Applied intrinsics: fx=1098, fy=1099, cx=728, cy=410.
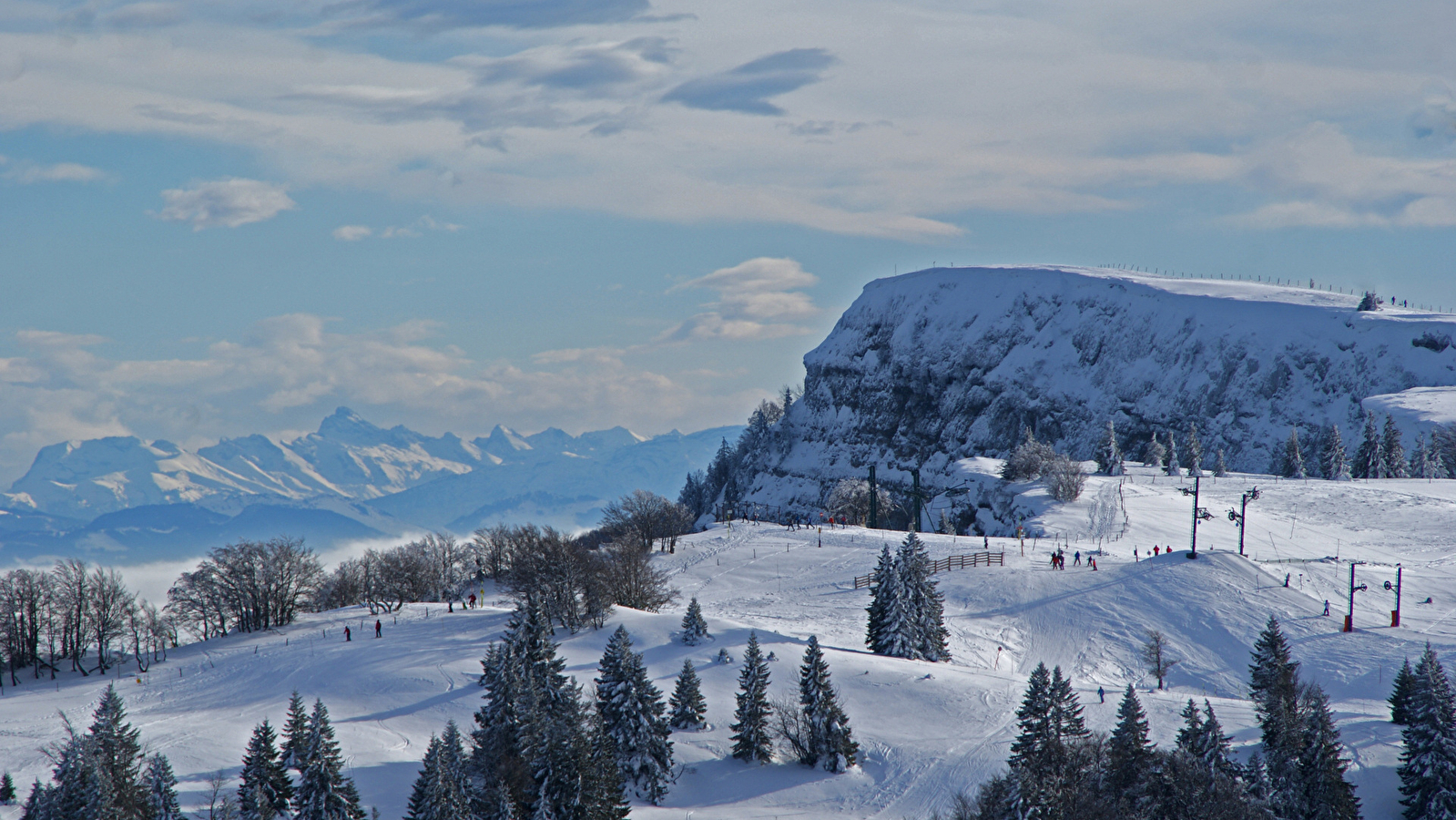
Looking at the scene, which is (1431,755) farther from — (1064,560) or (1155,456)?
(1155,456)

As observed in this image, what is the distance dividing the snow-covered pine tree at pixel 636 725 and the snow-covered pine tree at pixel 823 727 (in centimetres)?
546

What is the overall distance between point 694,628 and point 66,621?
46.5 metres

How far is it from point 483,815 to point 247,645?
1255 inches

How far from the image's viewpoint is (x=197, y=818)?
36562 millimetres

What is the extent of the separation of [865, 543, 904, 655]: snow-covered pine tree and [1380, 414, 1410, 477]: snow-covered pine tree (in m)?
89.9

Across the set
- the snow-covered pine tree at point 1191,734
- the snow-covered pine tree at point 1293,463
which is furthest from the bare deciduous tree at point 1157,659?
the snow-covered pine tree at point 1293,463

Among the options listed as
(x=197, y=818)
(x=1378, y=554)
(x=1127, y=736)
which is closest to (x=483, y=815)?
(x=197, y=818)

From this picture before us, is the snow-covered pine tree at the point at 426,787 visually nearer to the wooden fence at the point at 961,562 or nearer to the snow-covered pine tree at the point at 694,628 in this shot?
the snow-covered pine tree at the point at 694,628

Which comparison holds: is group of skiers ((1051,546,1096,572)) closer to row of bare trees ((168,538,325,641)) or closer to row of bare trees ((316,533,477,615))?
row of bare trees ((316,533,477,615))

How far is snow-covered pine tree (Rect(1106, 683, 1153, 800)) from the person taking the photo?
121 feet

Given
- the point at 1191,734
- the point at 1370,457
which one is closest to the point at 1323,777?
the point at 1191,734

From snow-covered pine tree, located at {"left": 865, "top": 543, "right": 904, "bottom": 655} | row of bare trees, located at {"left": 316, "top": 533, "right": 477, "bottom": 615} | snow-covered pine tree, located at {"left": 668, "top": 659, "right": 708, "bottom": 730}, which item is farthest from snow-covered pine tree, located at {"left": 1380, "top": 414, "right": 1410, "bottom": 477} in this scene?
snow-covered pine tree, located at {"left": 668, "top": 659, "right": 708, "bottom": 730}

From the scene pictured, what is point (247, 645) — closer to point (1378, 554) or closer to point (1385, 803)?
point (1385, 803)

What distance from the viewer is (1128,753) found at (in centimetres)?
3731
